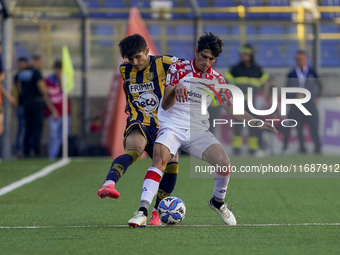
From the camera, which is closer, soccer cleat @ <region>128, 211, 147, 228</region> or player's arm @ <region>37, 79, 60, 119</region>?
soccer cleat @ <region>128, 211, 147, 228</region>

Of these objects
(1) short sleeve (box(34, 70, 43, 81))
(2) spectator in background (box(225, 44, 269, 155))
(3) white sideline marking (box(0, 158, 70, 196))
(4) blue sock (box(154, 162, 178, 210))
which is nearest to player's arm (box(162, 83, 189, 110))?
(4) blue sock (box(154, 162, 178, 210))

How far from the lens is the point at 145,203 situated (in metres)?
4.68

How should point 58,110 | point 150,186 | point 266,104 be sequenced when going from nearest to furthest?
1. point 150,186
2. point 266,104
3. point 58,110

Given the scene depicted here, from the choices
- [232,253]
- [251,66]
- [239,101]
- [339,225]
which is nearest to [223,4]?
[251,66]

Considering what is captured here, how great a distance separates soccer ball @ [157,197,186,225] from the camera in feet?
15.6

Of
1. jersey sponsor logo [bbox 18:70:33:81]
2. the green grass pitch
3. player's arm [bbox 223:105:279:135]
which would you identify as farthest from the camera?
jersey sponsor logo [bbox 18:70:33:81]

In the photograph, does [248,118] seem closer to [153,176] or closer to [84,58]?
[153,176]

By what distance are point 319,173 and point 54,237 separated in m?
4.96

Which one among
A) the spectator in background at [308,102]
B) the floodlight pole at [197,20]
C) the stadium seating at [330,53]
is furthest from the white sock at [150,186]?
the stadium seating at [330,53]

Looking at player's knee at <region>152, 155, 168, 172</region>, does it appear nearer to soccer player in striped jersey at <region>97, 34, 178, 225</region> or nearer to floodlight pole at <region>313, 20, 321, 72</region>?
soccer player in striped jersey at <region>97, 34, 178, 225</region>

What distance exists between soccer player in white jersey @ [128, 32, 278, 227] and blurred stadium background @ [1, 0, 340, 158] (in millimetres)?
7727

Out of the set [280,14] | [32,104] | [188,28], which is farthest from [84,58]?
[280,14]

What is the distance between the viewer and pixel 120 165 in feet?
16.1

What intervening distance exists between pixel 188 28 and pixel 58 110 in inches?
122
